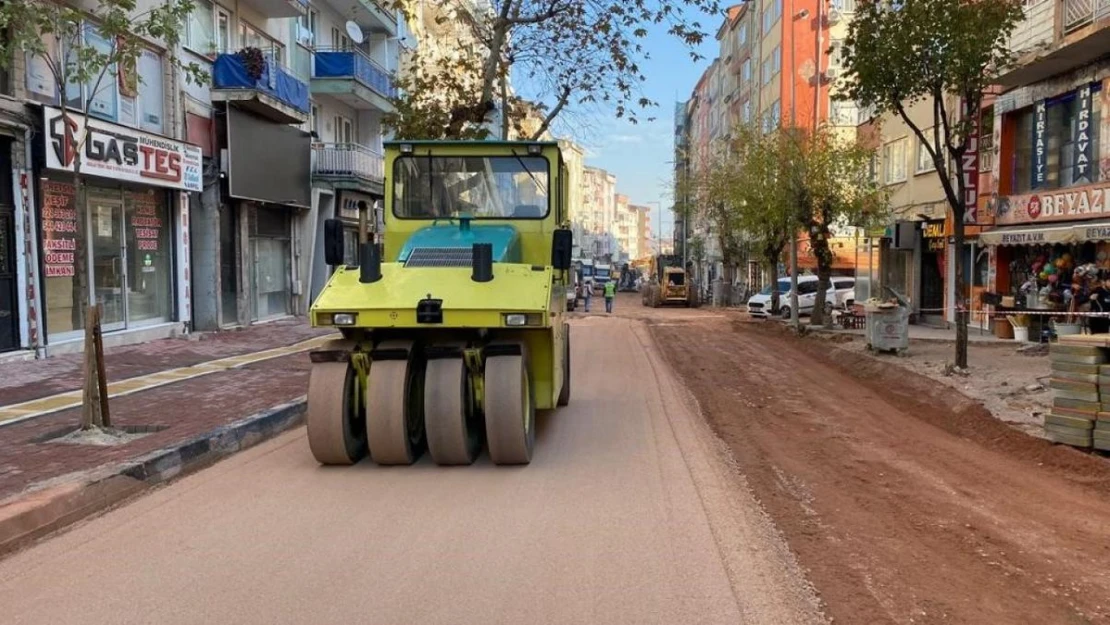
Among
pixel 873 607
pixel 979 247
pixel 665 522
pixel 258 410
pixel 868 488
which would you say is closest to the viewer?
pixel 873 607

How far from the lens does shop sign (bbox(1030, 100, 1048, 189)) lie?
1845 cm

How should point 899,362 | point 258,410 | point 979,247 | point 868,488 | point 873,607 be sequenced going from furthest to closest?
point 979,247
point 899,362
point 258,410
point 868,488
point 873,607

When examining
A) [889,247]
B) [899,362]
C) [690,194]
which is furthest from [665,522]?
[690,194]

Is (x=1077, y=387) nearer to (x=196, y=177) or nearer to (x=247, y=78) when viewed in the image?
(x=196, y=177)

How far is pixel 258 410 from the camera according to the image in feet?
31.9

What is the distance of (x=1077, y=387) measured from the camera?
8086mm

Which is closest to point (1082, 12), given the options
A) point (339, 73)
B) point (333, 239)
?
point (333, 239)

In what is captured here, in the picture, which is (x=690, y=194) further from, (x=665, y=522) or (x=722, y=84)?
(x=665, y=522)

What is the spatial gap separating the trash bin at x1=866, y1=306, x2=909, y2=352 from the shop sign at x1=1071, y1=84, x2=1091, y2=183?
458cm

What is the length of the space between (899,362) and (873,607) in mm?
12087

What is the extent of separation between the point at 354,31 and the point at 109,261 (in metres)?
15.6

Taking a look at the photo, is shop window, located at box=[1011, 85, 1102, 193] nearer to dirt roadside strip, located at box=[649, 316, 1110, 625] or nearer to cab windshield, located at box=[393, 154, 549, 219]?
dirt roadside strip, located at box=[649, 316, 1110, 625]

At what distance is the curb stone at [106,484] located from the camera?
551 centimetres

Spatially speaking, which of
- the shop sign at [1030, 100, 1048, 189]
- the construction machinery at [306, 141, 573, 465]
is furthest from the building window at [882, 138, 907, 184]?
the construction machinery at [306, 141, 573, 465]
